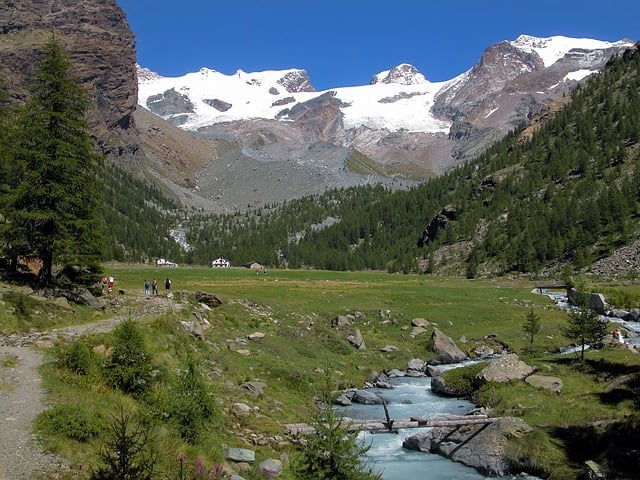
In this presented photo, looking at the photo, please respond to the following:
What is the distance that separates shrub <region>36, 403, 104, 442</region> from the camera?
48.1 ft

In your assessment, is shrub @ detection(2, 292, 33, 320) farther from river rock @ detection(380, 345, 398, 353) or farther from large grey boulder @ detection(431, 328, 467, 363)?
large grey boulder @ detection(431, 328, 467, 363)

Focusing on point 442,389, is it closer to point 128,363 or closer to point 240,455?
point 240,455

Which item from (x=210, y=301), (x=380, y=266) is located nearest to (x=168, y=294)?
(x=210, y=301)

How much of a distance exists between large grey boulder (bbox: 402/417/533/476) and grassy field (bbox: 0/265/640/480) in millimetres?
1118

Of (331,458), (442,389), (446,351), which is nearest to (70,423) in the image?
(331,458)

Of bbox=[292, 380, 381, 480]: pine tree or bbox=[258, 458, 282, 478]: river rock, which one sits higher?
bbox=[292, 380, 381, 480]: pine tree

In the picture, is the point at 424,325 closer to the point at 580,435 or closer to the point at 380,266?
the point at 580,435

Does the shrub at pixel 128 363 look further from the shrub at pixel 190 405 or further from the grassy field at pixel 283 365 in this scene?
the shrub at pixel 190 405

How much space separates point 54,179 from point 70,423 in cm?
2069

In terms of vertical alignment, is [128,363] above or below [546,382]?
above

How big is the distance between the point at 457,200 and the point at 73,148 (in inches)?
6427

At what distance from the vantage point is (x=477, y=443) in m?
24.9

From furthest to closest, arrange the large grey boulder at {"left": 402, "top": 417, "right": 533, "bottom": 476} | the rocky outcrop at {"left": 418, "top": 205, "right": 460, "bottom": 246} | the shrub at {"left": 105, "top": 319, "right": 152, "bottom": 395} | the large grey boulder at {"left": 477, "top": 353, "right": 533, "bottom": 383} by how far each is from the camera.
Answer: the rocky outcrop at {"left": 418, "top": 205, "right": 460, "bottom": 246}
the large grey boulder at {"left": 477, "top": 353, "right": 533, "bottom": 383}
the large grey boulder at {"left": 402, "top": 417, "right": 533, "bottom": 476}
the shrub at {"left": 105, "top": 319, "right": 152, "bottom": 395}

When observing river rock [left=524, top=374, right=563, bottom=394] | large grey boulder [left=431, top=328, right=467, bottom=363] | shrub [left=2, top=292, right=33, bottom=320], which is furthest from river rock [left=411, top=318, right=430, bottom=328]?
shrub [left=2, top=292, right=33, bottom=320]
